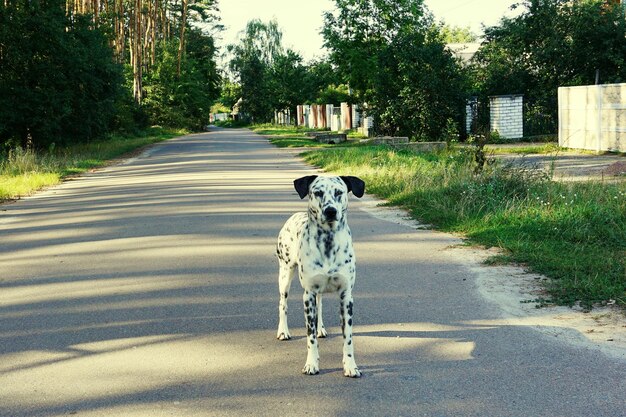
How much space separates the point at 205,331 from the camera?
22.0ft

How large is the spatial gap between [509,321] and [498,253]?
315 cm

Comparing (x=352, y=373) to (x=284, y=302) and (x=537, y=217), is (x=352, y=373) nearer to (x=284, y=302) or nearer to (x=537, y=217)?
(x=284, y=302)

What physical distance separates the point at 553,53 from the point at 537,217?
28.8 m

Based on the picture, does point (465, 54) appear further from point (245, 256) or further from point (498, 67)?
point (245, 256)

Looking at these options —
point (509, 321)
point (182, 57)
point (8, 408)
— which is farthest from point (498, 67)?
point (182, 57)

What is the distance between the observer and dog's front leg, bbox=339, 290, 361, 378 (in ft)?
17.9

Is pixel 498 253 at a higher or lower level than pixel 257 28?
lower

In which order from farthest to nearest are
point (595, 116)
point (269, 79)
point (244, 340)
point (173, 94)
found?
point (269, 79), point (173, 94), point (595, 116), point (244, 340)

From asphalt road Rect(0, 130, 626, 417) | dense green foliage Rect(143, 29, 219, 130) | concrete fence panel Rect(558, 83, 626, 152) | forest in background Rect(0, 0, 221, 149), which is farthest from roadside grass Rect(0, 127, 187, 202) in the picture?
dense green foliage Rect(143, 29, 219, 130)

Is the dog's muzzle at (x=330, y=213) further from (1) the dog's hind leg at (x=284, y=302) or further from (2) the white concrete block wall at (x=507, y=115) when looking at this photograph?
(2) the white concrete block wall at (x=507, y=115)

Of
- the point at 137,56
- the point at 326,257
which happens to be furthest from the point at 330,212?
the point at 137,56

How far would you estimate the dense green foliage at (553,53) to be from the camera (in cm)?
3703

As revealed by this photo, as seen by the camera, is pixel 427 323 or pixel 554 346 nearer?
pixel 554 346

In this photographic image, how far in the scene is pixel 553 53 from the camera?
125 feet
